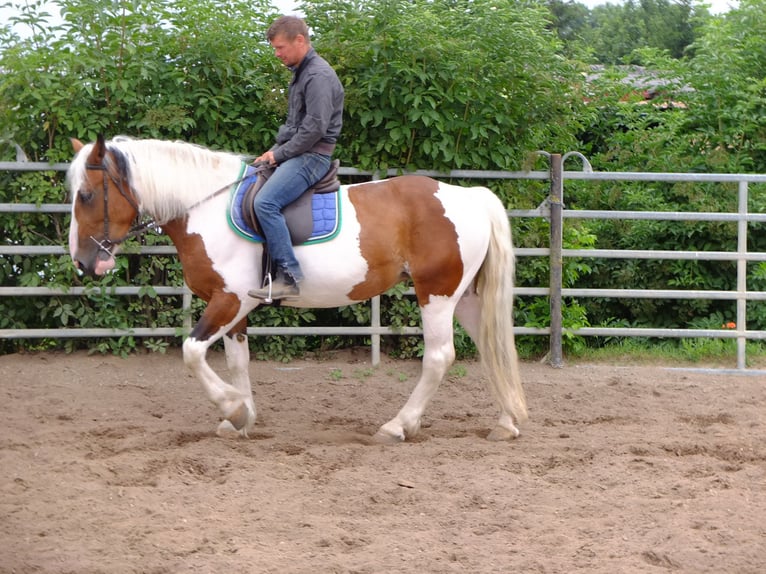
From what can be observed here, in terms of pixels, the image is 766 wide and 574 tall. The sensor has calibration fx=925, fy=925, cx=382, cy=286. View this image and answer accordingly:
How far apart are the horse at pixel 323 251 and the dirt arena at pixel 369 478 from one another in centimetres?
43

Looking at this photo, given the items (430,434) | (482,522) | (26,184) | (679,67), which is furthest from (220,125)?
(679,67)

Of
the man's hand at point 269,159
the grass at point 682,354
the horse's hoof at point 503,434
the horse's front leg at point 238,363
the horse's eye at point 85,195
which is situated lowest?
the grass at point 682,354

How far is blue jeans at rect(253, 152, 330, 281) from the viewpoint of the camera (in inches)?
226

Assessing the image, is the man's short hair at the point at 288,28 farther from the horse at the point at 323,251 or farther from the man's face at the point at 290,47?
the horse at the point at 323,251

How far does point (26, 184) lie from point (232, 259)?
307 centimetres

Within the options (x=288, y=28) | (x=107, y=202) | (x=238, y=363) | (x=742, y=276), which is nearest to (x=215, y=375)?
(x=238, y=363)

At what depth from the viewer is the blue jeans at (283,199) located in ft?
18.8

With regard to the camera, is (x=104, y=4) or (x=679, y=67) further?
(x=679, y=67)

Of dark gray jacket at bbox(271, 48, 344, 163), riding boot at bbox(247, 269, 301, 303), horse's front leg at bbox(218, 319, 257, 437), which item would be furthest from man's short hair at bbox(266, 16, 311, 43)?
horse's front leg at bbox(218, 319, 257, 437)

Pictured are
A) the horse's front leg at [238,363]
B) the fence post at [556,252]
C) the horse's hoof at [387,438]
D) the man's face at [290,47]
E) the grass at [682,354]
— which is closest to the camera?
the man's face at [290,47]

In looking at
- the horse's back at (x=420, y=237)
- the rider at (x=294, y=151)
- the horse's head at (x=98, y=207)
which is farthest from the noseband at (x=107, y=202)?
the horse's back at (x=420, y=237)

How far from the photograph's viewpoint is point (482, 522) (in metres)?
4.45

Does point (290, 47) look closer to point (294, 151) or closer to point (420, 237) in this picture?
point (294, 151)

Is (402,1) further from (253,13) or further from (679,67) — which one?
(679,67)
